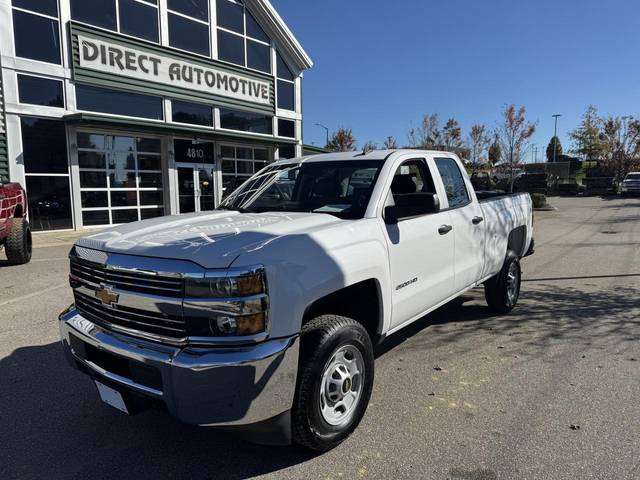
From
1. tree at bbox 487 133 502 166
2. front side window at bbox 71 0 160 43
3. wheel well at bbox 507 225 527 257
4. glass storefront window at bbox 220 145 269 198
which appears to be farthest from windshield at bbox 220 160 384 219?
tree at bbox 487 133 502 166

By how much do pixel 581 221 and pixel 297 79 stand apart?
1390cm

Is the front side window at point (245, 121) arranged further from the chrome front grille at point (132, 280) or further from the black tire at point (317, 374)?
the black tire at point (317, 374)

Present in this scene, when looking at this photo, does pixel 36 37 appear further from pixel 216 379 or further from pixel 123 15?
pixel 216 379

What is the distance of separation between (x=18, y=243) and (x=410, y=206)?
28.1 feet

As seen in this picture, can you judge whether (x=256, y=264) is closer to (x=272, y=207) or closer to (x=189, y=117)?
(x=272, y=207)

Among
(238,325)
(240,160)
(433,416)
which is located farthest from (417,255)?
(240,160)

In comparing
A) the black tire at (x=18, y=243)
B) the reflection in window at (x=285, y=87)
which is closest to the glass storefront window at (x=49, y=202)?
the black tire at (x=18, y=243)

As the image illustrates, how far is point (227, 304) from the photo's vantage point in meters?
2.41

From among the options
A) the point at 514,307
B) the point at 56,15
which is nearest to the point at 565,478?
the point at 514,307

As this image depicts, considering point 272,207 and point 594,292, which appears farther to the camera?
point 594,292

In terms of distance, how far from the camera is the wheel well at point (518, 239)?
233 inches

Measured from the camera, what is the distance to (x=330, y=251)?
2.91 m

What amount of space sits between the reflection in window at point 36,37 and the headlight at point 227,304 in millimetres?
15282

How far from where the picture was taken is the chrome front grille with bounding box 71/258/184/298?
2.49 meters
